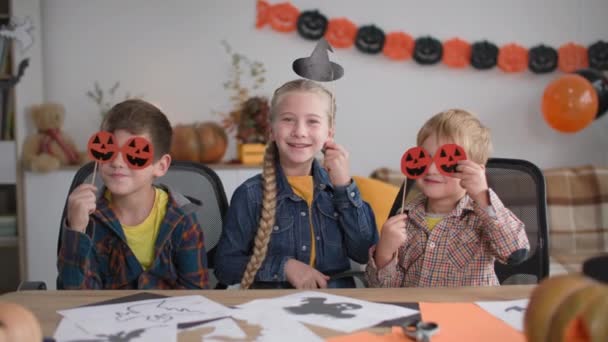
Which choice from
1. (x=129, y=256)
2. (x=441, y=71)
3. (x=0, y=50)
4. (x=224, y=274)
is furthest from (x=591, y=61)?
(x=0, y=50)

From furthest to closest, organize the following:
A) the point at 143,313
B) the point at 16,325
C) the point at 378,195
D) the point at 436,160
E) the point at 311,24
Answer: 1. the point at 311,24
2. the point at 378,195
3. the point at 436,160
4. the point at 143,313
5. the point at 16,325

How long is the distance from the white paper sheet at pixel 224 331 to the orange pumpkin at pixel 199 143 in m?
2.37

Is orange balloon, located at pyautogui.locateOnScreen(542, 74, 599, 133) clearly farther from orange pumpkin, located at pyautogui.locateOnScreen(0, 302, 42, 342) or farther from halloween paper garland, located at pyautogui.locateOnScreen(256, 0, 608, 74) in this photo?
orange pumpkin, located at pyautogui.locateOnScreen(0, 302, 42, 342)

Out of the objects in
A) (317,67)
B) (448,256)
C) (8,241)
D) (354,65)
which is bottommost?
(8,241)

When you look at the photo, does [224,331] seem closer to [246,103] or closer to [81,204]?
[81,204]

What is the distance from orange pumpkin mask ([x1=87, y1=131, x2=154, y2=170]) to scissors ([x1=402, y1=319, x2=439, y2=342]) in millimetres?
751

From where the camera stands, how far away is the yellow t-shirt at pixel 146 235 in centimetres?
157

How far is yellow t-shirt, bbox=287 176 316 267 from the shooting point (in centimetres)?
171

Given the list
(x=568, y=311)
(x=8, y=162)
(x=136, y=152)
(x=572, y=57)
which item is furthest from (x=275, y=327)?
(x=572, y=57)

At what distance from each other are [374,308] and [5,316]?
0.63 metres

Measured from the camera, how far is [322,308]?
1083mm

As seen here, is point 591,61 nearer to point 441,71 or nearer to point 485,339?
point 441,71

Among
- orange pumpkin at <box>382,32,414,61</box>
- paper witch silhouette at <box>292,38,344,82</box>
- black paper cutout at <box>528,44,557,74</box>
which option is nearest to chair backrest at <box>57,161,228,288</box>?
paper witch silhouette at <box>292,38,344,82</box>

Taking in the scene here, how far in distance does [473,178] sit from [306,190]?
0.52 metres
